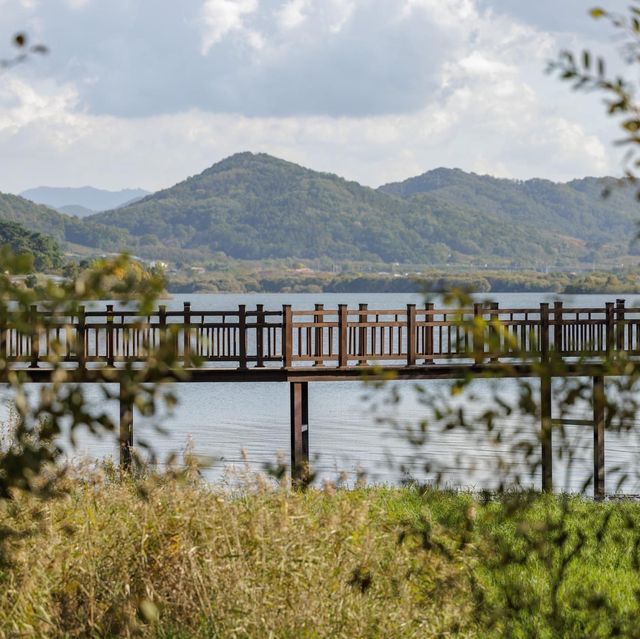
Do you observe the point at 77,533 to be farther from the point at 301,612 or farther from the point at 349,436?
the point at 349,436

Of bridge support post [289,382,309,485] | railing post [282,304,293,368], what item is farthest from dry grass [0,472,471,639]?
bridge support post [289,382,309,485]

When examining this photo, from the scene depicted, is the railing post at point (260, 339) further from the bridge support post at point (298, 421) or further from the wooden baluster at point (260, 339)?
the bridge support post at point (298, 421)

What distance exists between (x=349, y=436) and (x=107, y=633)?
3743 cm

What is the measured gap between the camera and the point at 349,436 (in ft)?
147

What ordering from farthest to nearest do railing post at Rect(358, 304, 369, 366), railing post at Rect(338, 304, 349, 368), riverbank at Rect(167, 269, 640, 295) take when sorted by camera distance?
riverbank at Rect(167, 269, 640, 295) → railing post at Rect(358, 304, 369, 366) → railing post at Rect(338, 304, 349, 368)

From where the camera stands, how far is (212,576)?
292 inches

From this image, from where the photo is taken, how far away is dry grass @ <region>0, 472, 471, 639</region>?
283 inches

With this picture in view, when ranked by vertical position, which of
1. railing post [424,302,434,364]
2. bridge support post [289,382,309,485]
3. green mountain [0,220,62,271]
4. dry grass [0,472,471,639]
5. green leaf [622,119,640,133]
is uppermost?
green mountain [0,220,62,271]

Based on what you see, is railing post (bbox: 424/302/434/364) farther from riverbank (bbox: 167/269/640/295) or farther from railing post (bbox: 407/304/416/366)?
riverbank (bbox: 167/269/640/295)

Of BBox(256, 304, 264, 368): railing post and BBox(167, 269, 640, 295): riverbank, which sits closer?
BBox(256, 304, 264, 368): railing post

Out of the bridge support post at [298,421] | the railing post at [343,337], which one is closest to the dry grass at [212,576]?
the railing post at [343,337]

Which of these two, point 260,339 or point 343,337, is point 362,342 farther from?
point 260,339

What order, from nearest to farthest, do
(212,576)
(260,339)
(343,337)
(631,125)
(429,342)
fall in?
(631,125) → (212,576) → (343,337) → (260,339) → (429,342)

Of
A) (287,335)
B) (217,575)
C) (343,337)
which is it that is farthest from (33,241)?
(217,575)
